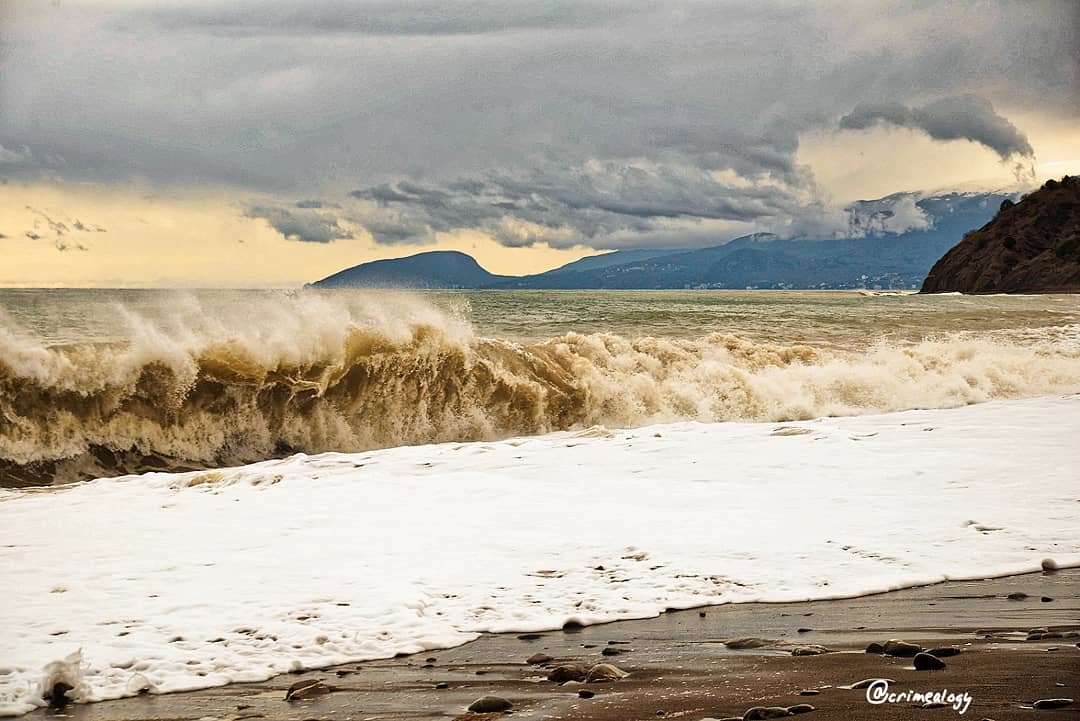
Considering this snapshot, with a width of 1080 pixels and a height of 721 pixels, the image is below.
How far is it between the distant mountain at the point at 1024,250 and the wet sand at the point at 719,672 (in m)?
98.5

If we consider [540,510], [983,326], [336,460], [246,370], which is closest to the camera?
[540,510]

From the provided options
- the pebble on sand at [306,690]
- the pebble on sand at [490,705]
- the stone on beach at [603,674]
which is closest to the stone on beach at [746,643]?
the stone on beach at [603,674]

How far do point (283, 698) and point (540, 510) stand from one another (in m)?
3.58

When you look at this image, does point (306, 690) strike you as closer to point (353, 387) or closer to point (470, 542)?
point (470, 542)

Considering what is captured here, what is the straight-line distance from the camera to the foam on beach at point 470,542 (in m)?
4.70

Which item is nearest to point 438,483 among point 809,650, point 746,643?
point 746,643

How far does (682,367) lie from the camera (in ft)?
52.8

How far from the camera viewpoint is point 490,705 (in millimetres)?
3715

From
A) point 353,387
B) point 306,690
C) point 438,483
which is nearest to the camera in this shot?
point 306,690

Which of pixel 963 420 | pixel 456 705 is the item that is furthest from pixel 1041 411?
pixel 456 705

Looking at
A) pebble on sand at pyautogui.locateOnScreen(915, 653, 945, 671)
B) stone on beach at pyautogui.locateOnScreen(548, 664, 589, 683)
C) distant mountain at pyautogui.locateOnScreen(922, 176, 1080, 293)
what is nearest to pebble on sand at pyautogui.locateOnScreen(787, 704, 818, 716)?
pebble on sand at pyautogui.locateOnScreen(915, 653, 945, 671)

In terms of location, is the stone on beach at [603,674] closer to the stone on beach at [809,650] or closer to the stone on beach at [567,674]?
the stone on beach at [567,674]

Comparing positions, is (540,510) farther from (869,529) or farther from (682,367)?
(682,367)
